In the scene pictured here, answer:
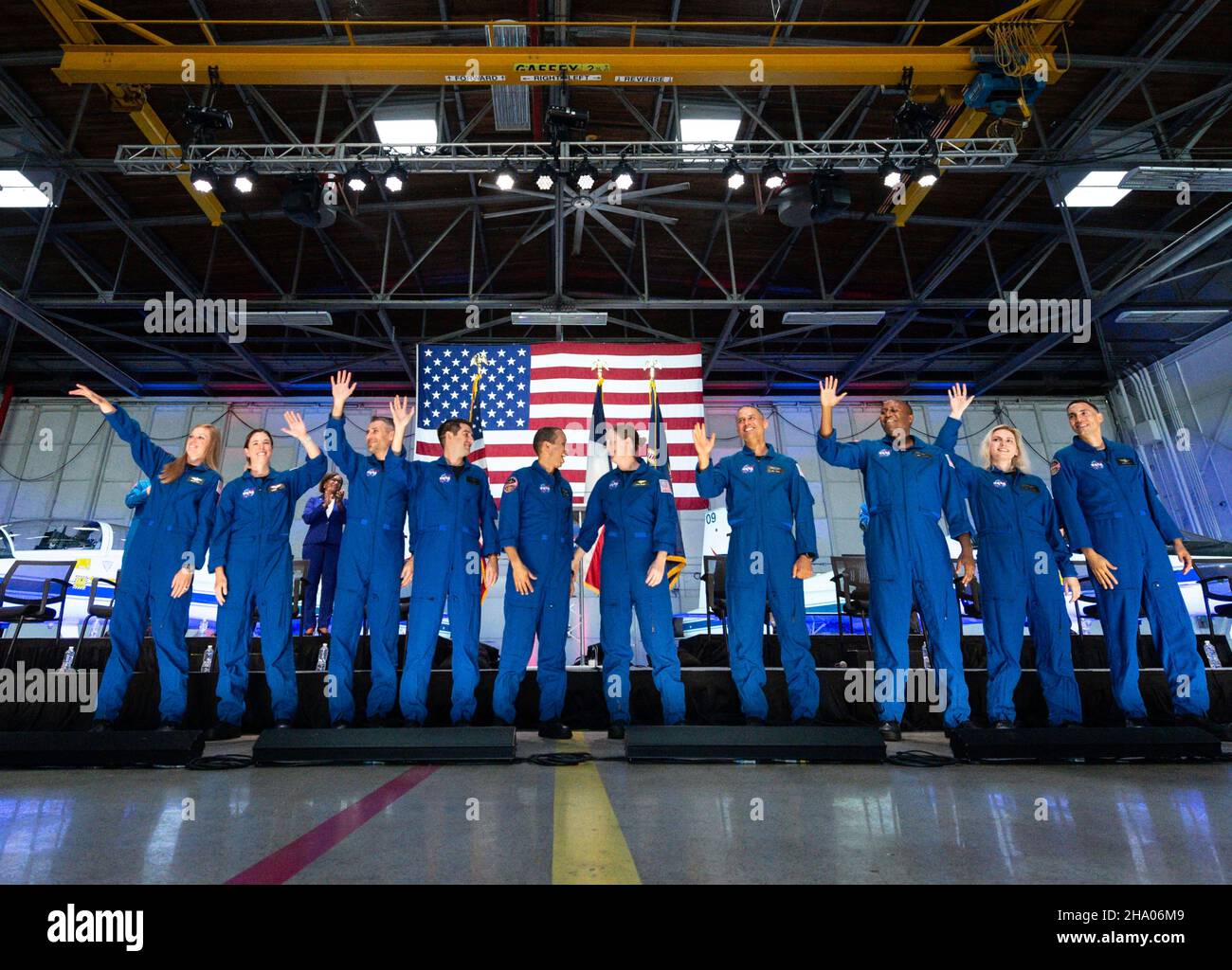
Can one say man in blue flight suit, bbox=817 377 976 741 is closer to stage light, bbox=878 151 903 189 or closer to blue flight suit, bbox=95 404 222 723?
blue flight suit, bbox=95 404 222 723

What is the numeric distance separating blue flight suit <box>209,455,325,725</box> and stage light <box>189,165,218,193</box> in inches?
198

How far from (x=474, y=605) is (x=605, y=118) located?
7.58 metres

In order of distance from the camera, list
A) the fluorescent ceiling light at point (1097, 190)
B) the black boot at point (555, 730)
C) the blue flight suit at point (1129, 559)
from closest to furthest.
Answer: the blue flight suit at point (1129, 559)
the black boot at point (555, 730)
the fluorescent ceiling light at point (1097, 190)

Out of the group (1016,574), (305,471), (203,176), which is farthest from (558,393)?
(1016,574)

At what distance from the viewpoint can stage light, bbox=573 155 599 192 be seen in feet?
24.7

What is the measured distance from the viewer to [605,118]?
30.1 feet

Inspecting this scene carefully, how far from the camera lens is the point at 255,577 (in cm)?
432

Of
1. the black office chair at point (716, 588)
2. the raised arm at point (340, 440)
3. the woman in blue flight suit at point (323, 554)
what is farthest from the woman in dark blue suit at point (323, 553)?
the black office chair at point (716, 588)

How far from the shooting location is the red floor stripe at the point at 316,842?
1.60 meters

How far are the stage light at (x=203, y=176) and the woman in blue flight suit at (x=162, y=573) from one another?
427 cm

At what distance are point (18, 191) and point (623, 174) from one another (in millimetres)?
7741

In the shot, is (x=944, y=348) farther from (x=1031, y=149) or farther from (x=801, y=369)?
(x=1031, y=149)

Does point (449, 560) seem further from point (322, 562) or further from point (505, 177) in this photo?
point (505, 177)

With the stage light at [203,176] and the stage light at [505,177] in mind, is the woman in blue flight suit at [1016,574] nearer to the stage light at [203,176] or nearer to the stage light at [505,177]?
the stage light at [505,177]
